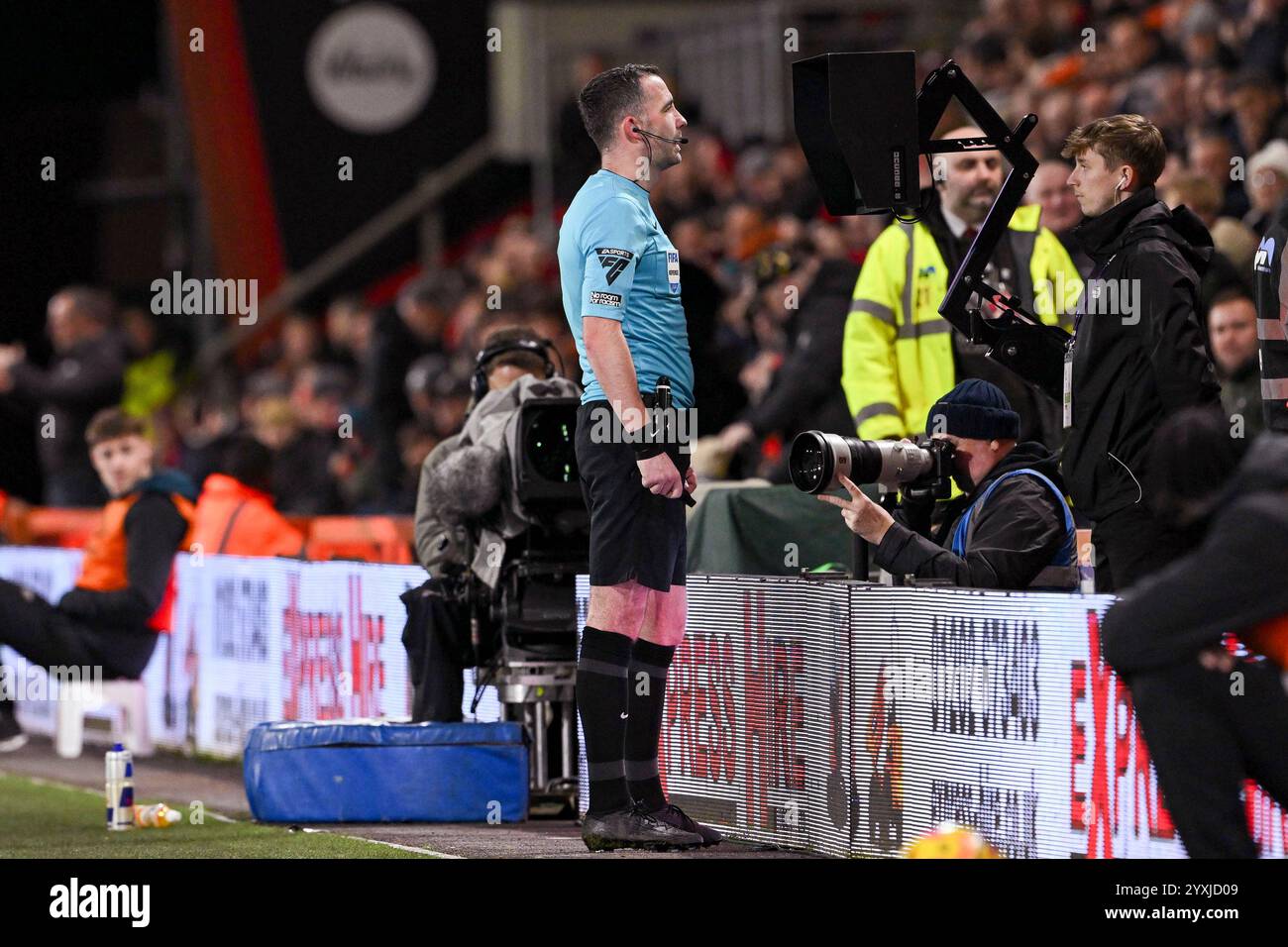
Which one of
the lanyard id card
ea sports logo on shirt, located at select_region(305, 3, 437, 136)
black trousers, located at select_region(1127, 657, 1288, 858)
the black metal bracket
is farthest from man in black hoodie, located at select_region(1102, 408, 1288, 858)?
ea sports logo on shirt, located at select_region(305, 3, 437, 136)

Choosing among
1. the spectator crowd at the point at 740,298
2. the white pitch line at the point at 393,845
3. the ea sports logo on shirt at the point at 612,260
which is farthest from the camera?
the spectator crowd at the point at 740,298

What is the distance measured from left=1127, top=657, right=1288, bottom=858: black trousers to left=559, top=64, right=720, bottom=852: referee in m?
1.98

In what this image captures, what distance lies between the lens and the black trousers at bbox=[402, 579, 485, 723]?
812 cm

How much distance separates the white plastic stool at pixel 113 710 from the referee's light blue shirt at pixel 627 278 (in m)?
4.93

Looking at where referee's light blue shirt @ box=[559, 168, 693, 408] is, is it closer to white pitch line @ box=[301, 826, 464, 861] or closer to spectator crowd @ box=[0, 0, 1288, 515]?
white pitch line @ box=[301, 826, 464, 861]

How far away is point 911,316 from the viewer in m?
8.05

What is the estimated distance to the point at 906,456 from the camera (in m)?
6.62

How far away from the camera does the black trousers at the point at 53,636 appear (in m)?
9.55

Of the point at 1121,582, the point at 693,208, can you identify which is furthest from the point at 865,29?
the point at 1121,582

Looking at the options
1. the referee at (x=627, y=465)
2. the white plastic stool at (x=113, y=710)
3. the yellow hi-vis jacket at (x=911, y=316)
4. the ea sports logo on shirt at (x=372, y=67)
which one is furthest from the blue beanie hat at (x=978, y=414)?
the ea sports logo on shirt at (x=372, y=67)

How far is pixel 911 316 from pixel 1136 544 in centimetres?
215
